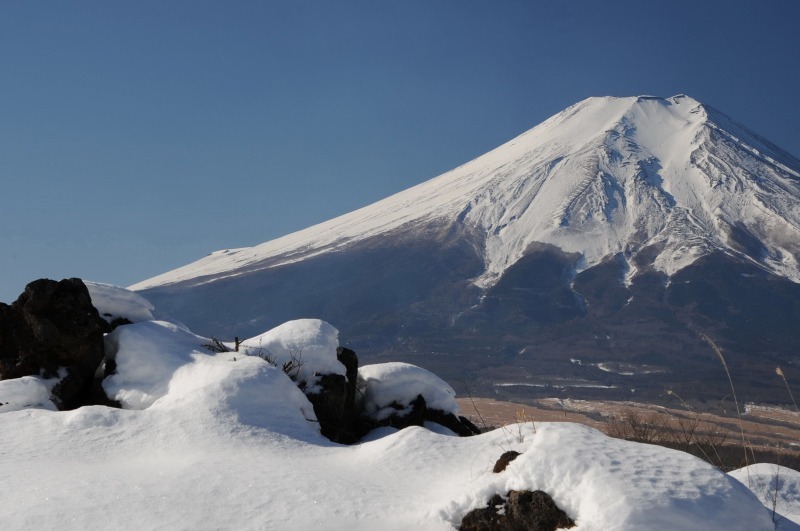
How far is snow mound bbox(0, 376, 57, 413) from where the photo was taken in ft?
23.5

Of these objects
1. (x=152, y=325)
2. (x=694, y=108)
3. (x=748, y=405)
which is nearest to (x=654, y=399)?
(x=748, y=405)

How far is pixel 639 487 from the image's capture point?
13.1ft

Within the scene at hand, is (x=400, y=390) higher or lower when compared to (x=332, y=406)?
lower

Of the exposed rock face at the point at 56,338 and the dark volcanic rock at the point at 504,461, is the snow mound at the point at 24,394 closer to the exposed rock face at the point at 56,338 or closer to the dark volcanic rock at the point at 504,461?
the exposed rock face at the point at 56,338

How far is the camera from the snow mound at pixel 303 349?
8297 mm

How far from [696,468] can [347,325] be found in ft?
325

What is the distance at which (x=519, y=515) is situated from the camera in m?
4.20

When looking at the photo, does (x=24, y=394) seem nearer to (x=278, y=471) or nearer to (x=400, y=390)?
(x=278, y=471)

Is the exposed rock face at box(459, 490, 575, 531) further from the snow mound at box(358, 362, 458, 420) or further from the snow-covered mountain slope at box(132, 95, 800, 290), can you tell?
the snow-covered mountain slope at box(132, 95, 800, 290)

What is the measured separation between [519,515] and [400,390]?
503cm

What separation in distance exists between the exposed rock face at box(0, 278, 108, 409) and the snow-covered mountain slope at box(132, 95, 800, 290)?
Result: 107507mm

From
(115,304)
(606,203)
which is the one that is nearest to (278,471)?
(115,304)

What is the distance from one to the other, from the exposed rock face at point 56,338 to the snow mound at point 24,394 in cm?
28

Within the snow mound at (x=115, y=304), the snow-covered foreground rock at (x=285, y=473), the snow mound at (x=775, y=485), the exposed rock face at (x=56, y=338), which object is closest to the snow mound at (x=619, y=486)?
the snow-covered foreground rock at (x=285, y=473)
